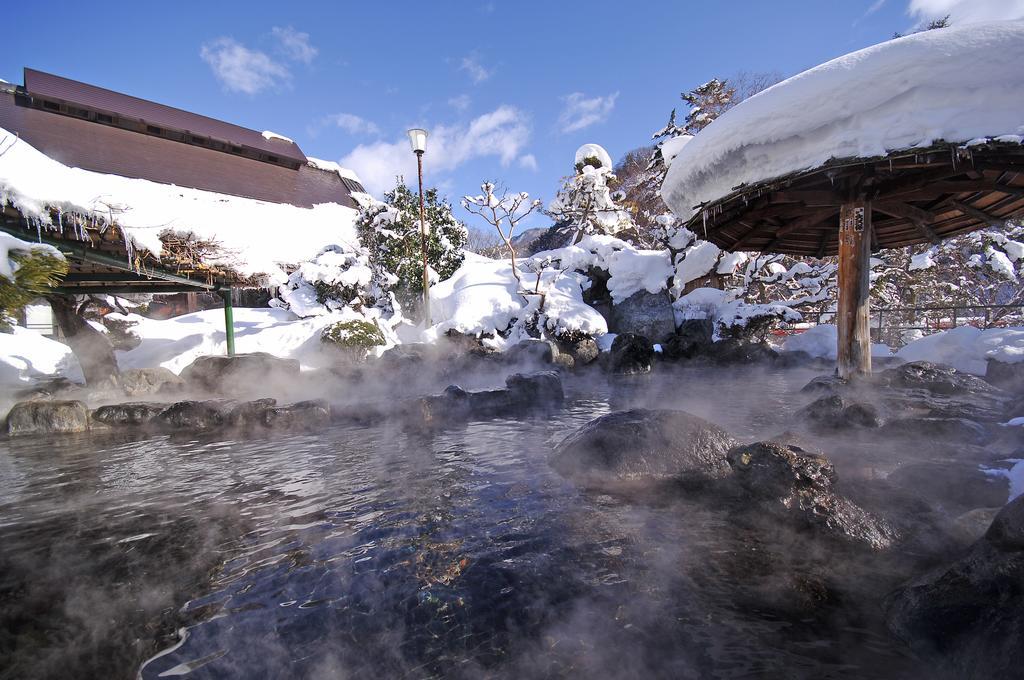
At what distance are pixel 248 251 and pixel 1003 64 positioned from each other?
40.5 feet

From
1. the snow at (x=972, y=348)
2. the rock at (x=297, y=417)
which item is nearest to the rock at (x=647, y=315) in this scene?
the snow at (x=972, y=348)

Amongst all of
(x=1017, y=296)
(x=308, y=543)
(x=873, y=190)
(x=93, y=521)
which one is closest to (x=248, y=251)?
(x=93, y=521)

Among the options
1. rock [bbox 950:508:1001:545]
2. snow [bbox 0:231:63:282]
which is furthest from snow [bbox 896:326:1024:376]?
snow [bbox 0:231:63:282]

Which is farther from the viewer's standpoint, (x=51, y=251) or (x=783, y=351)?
(x=783, y=351)

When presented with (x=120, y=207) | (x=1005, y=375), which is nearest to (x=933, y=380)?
(x=1005, y=375)

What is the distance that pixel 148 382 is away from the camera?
9.54m

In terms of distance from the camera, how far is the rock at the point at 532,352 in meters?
12.7

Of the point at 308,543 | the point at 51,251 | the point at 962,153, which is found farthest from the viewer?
the point at 51,251

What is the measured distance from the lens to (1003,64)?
143 inches

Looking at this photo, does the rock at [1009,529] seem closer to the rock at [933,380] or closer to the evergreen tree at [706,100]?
the rock at [933,380]

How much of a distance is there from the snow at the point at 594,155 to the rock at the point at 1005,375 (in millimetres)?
14765

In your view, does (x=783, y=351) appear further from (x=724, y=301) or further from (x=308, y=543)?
(x=308, y=543)

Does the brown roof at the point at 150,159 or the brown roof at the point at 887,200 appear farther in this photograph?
the brown roof at the point at 150,159

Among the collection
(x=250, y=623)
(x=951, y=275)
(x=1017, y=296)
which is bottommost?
(x=250, y=623)
